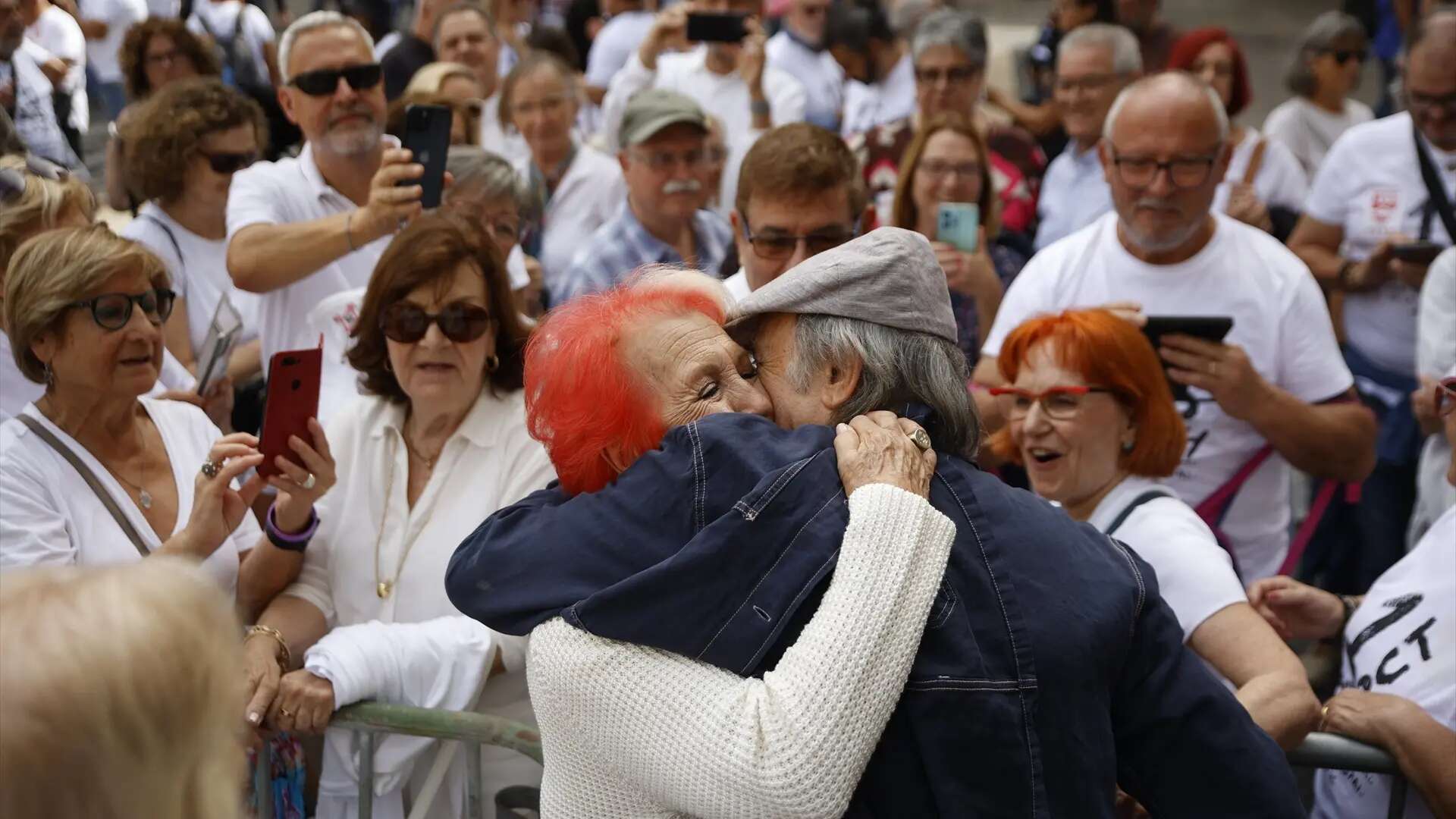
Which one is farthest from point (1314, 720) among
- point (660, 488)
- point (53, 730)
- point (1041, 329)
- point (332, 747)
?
point (53, 730)

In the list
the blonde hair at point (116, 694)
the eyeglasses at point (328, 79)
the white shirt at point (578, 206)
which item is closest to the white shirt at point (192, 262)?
the eyeglasses at point (328, 79)

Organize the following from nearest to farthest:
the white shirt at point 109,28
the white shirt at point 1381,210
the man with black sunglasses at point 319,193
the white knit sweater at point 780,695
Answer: the white knit sweater at point 780,695 < the man with black sunglasses at point 319,193 < the white shirt at point 1381,210 < the white shirt at point 109,28

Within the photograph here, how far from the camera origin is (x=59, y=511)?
3287mm

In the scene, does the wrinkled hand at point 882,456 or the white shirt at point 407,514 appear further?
the white shirt at point 407,514

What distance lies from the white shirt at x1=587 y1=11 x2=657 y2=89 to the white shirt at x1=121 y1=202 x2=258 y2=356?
4550 millimetres

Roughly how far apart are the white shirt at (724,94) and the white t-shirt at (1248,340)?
3177 mm

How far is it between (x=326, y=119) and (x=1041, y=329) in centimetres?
268

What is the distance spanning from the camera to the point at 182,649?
146cm

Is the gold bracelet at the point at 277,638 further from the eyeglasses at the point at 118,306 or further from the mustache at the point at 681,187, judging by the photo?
the mustache at the point at 681,187

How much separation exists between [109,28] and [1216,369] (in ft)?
25.0

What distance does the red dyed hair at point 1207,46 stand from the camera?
279 inches

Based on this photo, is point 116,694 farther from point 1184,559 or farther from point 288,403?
point 1184,559

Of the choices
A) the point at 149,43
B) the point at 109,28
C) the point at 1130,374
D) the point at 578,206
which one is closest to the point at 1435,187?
the point at 1130,374

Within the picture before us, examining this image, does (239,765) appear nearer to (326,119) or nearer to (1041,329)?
(1041,329)
